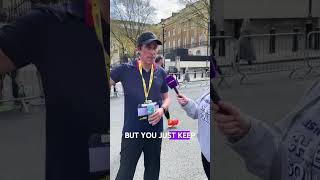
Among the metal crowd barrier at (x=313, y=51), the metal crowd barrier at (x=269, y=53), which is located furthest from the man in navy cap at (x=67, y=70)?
the metal crowd barrier at (x=313, y=51)

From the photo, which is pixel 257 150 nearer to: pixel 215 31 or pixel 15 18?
pixel 215 31

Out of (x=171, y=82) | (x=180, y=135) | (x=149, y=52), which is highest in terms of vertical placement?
(x=149, y=52)

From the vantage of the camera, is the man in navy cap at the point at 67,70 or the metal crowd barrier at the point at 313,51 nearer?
the man in navy cap at the point at 67,70

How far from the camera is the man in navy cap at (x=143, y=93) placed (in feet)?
5.20

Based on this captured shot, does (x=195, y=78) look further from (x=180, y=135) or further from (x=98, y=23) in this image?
(x=98, y=23)

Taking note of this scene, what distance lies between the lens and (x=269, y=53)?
5.65ft

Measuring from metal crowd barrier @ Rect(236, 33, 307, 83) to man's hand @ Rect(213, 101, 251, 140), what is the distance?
19 centimetres

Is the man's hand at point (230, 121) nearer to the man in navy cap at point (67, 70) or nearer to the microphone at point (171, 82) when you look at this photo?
the microphone at point (171, 82)

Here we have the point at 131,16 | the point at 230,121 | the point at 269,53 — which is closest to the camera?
the point at 230,121

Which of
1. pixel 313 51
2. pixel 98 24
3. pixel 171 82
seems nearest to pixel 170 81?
pixel 171 82

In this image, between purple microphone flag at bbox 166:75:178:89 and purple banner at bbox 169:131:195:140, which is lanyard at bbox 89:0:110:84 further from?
purple banner at bbox 169:131:195:140

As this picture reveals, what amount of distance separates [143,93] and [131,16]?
1.05 ft

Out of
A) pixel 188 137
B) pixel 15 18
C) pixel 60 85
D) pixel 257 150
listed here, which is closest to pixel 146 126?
pixel 188 137

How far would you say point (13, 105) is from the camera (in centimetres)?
162
